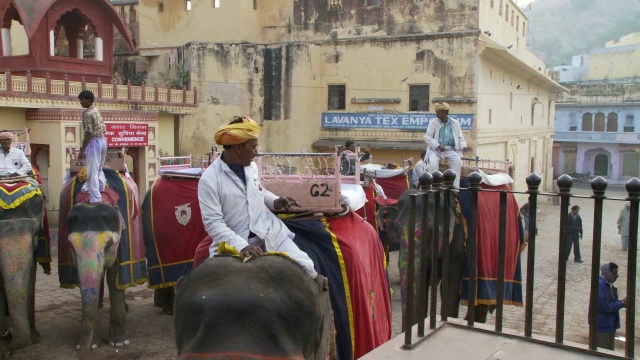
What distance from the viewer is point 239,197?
13.1 ft

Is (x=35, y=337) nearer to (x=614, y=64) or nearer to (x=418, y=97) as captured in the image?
(x=418, y=97)

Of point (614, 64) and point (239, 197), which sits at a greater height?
point (614, 64)

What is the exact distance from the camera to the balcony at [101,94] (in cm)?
1402

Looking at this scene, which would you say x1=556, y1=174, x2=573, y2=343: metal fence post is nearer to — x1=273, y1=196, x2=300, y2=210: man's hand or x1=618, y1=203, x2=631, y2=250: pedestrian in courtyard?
x1=273, y1=196, x2=300, y2=210: man's hand

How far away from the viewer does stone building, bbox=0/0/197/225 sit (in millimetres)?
14586

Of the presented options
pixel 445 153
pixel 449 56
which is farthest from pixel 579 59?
pixel 445 153

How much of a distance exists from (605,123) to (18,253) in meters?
37.1

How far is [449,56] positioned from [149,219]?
46.8 ft

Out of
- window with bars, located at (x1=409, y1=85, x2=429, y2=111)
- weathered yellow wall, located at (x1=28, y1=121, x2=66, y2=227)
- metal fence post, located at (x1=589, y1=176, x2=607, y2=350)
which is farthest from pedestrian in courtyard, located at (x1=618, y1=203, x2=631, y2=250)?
weathered yellow wall, located at (x1=28, y1=121, x2=66, y2=227)

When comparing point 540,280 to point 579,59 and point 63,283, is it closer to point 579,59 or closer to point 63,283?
point 63,283

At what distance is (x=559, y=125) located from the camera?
3938cm

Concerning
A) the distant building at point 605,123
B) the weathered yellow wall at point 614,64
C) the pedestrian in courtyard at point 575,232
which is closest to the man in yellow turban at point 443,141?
the pedestrian in courtyard at point 575,232

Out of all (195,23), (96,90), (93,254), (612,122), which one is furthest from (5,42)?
(612,122)

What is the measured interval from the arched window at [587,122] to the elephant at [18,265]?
122ft
